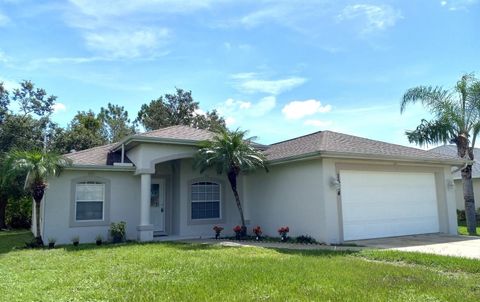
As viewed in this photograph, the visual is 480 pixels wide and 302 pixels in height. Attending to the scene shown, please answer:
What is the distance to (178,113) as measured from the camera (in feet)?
128

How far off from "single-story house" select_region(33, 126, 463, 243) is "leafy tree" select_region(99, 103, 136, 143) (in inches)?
1138

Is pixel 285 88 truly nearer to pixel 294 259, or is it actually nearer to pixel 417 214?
pixel 417 214

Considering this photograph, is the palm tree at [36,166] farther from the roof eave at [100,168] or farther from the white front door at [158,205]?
the white front door at [158,205]

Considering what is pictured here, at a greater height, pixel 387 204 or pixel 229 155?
pixel 229 155

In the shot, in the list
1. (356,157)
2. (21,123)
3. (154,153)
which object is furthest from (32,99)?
(356,157)

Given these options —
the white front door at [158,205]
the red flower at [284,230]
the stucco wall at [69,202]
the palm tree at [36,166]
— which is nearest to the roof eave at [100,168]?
the stucco wall at [69,202]

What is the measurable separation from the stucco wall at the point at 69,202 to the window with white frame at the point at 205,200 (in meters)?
2.34

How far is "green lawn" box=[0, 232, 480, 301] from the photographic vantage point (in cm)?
604

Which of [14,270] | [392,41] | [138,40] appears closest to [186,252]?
[14,270]

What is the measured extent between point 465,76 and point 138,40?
14049mm

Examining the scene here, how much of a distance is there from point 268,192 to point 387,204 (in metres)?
4.49

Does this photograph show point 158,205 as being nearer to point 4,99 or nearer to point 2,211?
point 2,211

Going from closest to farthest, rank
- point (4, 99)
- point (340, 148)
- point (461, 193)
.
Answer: point (340, 148), point (461, 193), point (4, 99)

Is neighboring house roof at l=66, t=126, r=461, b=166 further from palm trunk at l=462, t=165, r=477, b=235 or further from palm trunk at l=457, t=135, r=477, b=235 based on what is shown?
palm trunk at l=462, t=165, r=477, b=235
